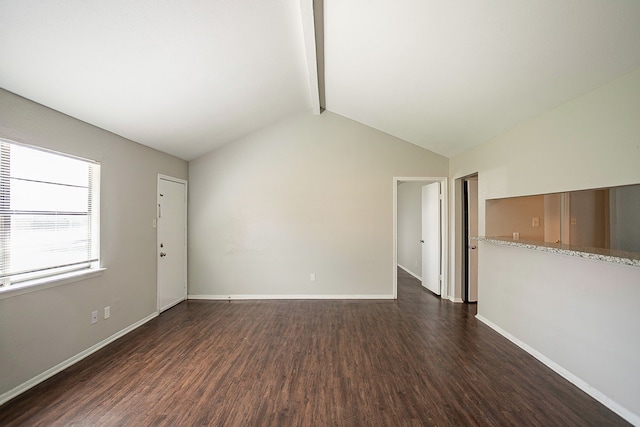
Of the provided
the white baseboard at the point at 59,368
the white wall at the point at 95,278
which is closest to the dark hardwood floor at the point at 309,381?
the white baseboard at the point at 59,368

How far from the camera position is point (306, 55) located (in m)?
2.75

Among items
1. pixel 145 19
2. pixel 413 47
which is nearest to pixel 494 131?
pixel 413 47

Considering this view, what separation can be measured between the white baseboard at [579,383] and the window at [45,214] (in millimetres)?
4641

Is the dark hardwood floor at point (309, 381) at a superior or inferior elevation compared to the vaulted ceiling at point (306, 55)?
inferior

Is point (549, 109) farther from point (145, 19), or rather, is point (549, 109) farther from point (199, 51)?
point (145, 19)

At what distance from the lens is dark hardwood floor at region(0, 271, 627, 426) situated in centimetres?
183

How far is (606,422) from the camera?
177cm

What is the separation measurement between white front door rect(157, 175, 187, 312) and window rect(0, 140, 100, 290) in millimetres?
1076

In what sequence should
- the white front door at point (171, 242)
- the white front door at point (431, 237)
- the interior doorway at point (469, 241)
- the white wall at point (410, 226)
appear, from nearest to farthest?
the white front door at point (171, 242) → the interior doorway at point (469, 241) → the white front door at point (431, 237) → the white wall at point (410, 226)

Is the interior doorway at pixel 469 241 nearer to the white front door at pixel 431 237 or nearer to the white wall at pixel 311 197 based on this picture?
the white front door at pixel 431 237

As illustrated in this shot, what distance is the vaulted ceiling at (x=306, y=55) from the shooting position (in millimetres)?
1670

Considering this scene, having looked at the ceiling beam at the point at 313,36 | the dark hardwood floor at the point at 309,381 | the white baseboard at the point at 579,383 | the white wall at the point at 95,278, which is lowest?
the dark hardwood floor at the point at 309,381

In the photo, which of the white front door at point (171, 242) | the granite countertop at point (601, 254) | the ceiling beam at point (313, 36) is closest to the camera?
the granite countertop at point (601, 254)

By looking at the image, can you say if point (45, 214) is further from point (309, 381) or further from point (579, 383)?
→ point (579, 383)
